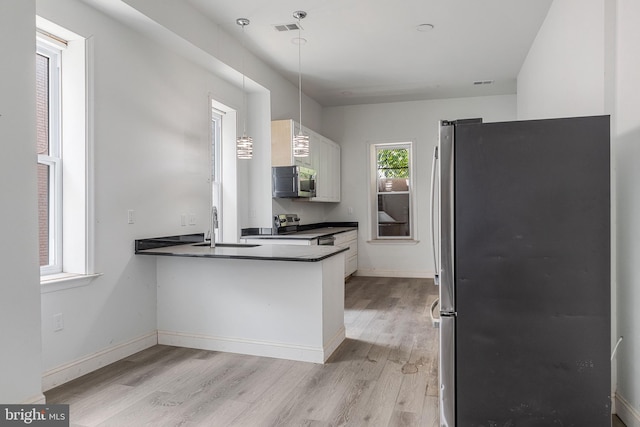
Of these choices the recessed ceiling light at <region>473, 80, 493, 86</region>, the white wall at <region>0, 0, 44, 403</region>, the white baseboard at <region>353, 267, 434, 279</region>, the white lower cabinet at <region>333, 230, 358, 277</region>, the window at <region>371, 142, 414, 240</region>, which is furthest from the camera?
the window at <region>371, 142, 414, 240</region>

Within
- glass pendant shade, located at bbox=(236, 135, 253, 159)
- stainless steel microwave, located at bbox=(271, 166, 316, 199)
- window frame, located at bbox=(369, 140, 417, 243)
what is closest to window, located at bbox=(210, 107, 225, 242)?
stainless steel microwave, located at bbox=(271, 166, 316, 199)

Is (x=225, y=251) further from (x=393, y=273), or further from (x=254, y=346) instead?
(x=393, y=273)

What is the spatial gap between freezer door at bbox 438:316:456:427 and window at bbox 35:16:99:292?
2.45 meters

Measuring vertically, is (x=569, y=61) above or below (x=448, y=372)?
above

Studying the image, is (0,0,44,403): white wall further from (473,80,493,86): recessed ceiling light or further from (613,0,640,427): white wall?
(473,80,493,86): recessed ceiling light

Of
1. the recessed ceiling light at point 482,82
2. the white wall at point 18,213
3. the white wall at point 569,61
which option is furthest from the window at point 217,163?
the recessed ceiling light at point 482,82

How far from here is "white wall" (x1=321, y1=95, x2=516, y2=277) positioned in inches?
278

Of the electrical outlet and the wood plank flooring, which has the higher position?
the electrical outlet

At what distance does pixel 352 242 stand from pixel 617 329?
4.86 metres

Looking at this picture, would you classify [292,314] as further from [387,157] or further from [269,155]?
[387,157]

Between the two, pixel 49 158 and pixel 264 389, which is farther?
pixel 49 158

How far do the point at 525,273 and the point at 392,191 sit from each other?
541cm

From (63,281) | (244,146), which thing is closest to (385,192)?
(244,146)

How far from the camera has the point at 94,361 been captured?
3137mm
